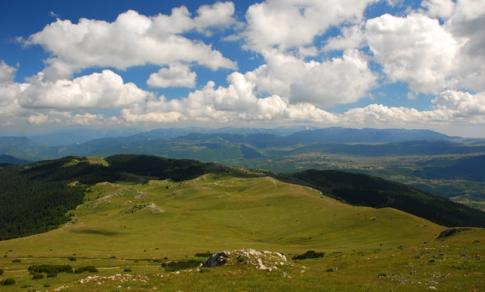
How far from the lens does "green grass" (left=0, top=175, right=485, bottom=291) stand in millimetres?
31172

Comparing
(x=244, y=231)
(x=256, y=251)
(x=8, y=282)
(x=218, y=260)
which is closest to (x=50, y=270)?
(x=8, y=282)

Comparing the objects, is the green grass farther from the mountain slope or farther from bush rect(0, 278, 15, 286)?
bush rect(0, 278, 15, 286)

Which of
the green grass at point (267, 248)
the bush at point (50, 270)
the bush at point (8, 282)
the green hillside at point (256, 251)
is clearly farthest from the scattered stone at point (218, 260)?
the bush at point (8, 282)

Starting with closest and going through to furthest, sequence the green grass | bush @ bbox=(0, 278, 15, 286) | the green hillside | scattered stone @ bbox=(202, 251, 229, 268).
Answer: the green grass
the green hillside
bush @ bbox=(0, 278, 15, 286)
scattered stone @ bbox=(202, 251, 229, 268)

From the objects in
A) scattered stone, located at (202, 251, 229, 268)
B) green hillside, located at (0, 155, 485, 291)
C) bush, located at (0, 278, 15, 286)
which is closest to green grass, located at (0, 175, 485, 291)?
green hillside, located at (0, 155, 485, 291)

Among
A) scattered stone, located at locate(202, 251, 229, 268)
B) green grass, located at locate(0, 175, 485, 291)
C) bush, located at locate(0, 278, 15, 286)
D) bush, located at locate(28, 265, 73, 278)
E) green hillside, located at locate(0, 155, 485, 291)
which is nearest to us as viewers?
green grass, located at locate(0, 175, 485, 291)

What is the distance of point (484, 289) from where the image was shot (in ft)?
90.2

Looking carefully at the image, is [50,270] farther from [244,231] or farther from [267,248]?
[244,231]

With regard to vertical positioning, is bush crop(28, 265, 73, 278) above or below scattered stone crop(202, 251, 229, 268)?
below

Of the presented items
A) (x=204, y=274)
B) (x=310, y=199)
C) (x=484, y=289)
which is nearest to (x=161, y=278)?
(x=204, y=274)

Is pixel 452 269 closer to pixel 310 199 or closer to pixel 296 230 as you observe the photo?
pixel 296 230

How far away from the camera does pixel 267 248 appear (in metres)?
80.1

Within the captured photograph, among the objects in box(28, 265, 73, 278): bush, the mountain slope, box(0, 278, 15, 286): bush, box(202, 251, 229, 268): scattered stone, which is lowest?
the mountain slope

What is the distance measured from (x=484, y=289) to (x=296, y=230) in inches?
3664
